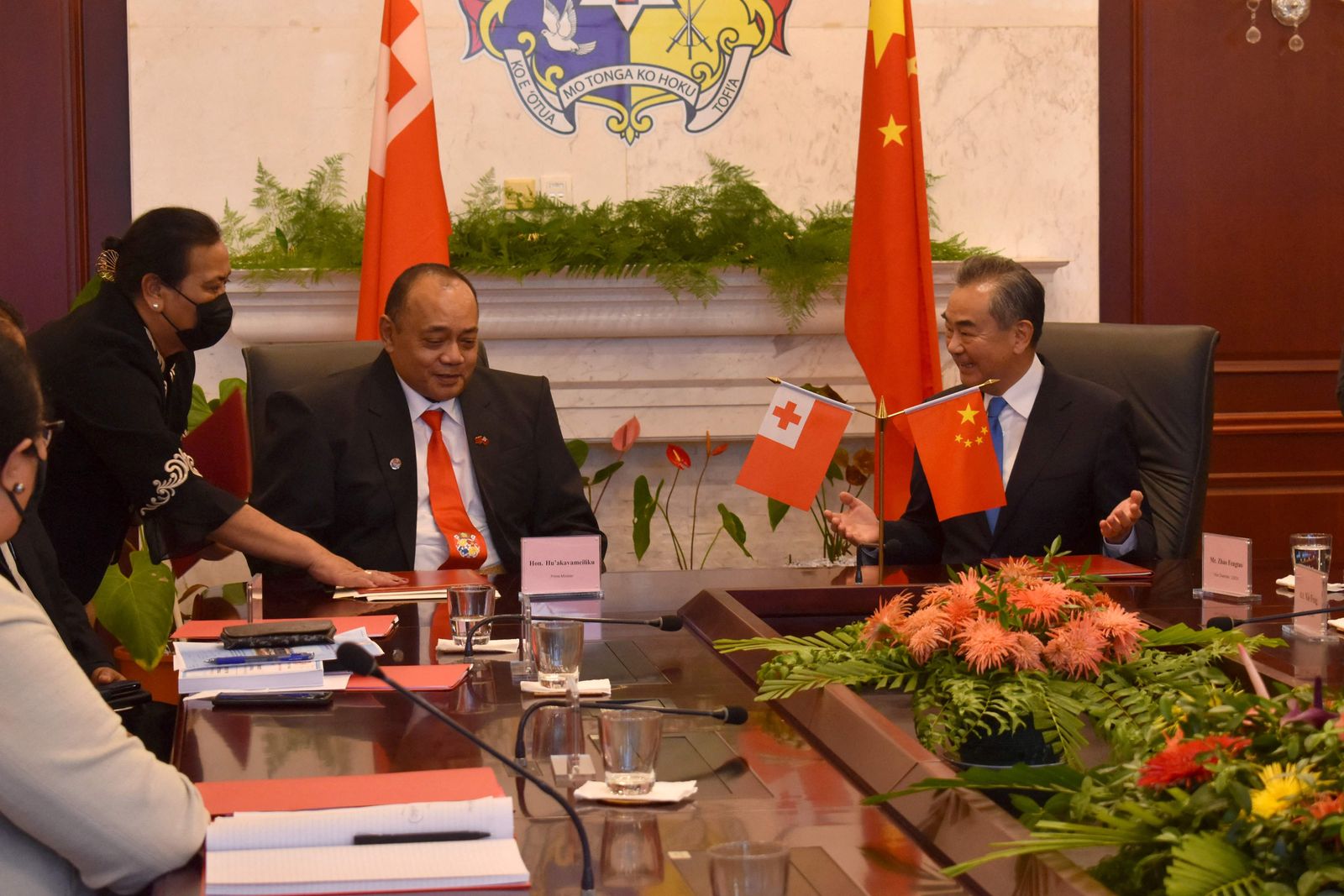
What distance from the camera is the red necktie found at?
3.13 m

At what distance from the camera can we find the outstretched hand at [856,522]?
2842mm

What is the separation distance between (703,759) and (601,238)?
3.04 metres

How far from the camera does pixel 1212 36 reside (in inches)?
194

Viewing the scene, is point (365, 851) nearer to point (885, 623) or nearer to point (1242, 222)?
point (885, 623)

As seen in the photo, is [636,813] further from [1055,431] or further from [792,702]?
[1055,431]

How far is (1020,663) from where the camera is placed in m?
1.45

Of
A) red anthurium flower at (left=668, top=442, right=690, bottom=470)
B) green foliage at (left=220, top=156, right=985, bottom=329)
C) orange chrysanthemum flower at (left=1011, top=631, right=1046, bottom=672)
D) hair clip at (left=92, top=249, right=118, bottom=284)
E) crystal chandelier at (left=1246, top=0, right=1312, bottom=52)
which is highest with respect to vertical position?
crystal chandelier at (left=1246, top=0, right=1312, bottom=52)

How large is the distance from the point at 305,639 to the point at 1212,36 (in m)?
4.12

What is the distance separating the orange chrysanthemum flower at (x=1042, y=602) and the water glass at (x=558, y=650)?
558 millimetres

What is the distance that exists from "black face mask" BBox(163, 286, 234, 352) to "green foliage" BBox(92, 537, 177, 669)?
608 mm

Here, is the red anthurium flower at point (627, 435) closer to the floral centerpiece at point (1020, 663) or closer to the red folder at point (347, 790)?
the floral centerpiece at point (1020, 663)

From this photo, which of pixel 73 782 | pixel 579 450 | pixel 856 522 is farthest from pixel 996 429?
pixel 73 782

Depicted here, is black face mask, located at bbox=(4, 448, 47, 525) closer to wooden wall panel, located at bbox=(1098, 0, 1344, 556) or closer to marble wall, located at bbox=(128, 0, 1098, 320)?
marble wall, located at bbox=(128, 0, 1098, 320)

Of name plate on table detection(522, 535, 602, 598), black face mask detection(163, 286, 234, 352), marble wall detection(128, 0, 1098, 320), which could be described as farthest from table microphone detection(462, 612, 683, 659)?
marble wall detection(128, 0, 1098, 320)
